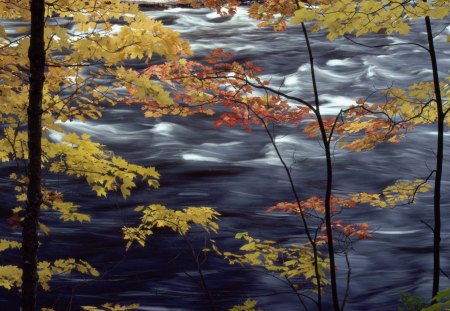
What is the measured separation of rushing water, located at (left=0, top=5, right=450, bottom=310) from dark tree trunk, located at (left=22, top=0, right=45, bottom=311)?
6.46ft

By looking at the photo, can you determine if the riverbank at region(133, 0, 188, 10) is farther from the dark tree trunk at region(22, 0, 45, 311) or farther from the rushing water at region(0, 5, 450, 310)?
the dark tree trunk at region(22, 0, 45, 311)

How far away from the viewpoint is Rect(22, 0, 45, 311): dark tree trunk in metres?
3.60

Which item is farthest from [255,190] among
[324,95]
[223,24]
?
[223,24]

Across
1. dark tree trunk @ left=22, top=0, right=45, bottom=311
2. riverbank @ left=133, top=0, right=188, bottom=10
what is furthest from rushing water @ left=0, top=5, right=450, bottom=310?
riverbank @ left=133, top=0, right=188, bottom=10

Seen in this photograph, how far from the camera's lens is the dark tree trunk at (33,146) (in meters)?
3.60

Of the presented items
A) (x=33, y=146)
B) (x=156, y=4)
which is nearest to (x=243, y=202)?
(x=33, y=146)

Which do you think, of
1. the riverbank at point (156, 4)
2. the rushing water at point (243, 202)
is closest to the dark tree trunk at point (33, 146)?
the rushing water at point (243, 202)

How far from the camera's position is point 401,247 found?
9.71 metres

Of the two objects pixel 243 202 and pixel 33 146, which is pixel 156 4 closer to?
pixel 243 202

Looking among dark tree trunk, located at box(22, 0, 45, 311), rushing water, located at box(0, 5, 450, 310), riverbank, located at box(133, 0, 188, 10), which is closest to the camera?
dark tree trunk, located at box(22, 0, 45, 311)

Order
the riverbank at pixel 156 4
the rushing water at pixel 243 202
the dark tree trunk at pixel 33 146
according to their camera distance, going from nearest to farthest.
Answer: the dark tree trunk at pixel 33 146
the rushing water at pixel 243 202
the riverbank at pixel 156 4

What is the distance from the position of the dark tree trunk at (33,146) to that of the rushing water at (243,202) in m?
1.97

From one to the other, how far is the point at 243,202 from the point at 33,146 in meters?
7.78

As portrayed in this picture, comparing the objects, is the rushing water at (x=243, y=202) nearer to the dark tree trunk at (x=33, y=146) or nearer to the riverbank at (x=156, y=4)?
the dark tree trunk at (x=33, y=146)
